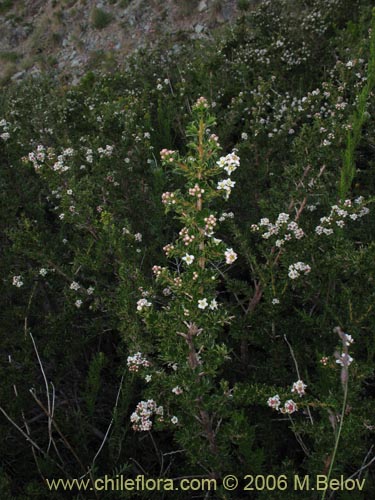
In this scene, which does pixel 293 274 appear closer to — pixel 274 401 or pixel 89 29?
pixel 274 401

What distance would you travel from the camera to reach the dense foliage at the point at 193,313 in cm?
185

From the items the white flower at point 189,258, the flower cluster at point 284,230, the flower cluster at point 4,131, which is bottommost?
the flower cluster at point 284,230

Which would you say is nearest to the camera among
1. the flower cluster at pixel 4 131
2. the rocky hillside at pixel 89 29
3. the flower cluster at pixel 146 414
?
the flower cluster at pixel 146 414

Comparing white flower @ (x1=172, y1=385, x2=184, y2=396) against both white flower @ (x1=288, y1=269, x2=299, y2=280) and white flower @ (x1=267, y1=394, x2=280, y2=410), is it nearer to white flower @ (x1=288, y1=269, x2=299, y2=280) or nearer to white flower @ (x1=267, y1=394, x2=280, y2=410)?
white flower @ (x1=267, y1=394, x2=280, y2=410)

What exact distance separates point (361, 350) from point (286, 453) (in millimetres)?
722

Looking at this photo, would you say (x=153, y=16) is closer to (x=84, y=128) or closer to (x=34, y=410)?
(x=84, y=128)

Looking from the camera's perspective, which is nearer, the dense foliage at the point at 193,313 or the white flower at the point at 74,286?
the dense foliage at the point at 193,313

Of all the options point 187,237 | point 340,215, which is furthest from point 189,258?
point 340,215

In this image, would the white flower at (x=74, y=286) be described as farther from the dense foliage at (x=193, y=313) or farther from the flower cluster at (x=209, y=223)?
the flower cluster at (x=209, y=223)

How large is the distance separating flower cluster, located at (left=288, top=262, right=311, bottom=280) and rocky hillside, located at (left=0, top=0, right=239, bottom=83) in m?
8.33

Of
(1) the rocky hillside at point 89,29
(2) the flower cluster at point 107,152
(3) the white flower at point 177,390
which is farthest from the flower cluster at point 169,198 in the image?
(1) the rocky hillside at point 89,29

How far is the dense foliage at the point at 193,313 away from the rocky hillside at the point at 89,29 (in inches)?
271

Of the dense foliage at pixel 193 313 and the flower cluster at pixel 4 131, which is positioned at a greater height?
the flower cluster at pixel 4 131

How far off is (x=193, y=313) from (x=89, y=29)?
13.1 meters
